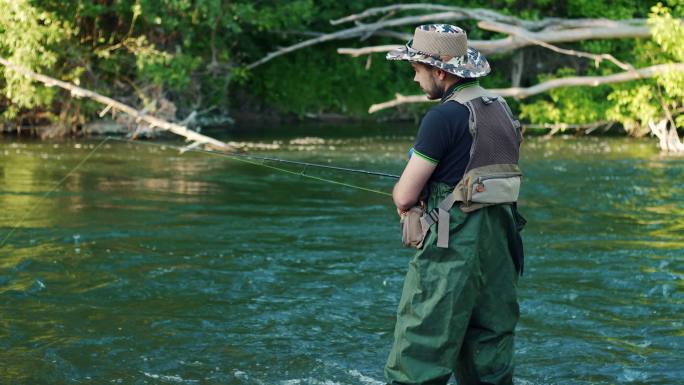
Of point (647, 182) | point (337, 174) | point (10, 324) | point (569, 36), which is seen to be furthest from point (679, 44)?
point (10, 324)

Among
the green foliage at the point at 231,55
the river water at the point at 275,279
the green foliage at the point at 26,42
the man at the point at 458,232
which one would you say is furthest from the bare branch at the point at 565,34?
the man at the point at 458,232

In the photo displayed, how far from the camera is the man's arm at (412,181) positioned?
4.39 m

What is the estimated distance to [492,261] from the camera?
177 inches

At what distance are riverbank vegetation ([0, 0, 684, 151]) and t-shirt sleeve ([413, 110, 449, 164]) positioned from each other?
13944mm

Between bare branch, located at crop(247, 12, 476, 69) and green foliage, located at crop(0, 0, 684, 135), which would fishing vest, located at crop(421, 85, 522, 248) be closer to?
green foliage, located at crop(0, 0, 684, 135)

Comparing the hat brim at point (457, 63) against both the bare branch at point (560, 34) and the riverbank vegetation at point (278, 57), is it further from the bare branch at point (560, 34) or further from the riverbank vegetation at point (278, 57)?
the bare branch at point (560, 34)

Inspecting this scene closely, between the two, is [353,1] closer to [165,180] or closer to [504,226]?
[165,180]

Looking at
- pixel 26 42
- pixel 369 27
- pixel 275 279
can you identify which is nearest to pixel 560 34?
pixel 369 27

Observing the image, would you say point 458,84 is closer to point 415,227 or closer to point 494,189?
point 494,189

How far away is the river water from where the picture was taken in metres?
6.07

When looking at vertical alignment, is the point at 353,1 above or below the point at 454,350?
above

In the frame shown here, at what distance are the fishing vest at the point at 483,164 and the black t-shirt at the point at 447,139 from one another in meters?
0.03

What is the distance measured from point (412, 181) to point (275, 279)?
4211mm

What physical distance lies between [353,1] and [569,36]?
399 inches
